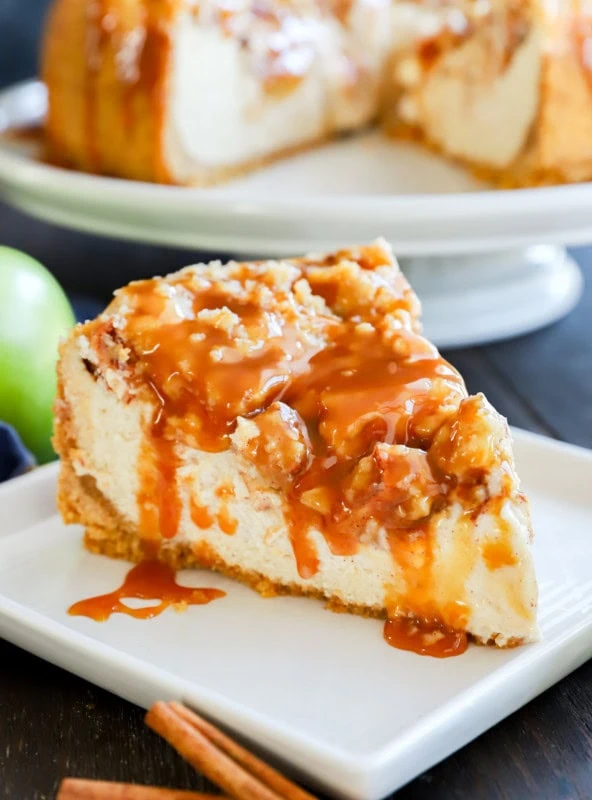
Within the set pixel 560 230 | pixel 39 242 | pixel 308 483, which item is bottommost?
pixel 39 242

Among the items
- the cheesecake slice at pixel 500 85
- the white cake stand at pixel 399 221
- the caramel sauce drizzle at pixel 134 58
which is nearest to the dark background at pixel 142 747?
the white cake stand at pixel 399 221

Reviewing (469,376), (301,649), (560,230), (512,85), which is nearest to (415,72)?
(512,85)

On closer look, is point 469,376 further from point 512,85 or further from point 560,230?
point 512,85

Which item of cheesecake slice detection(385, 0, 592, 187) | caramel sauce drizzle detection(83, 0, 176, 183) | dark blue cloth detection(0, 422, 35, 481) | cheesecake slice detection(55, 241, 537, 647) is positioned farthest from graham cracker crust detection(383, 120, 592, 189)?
dark blue cloth detection(0, 422, 35, 481)

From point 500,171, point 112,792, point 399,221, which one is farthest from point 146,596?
point 500,171

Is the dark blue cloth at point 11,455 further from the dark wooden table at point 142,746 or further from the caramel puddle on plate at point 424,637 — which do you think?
the caramel puddle on plate at point 424,637

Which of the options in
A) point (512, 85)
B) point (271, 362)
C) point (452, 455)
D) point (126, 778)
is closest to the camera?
point (126, 778)

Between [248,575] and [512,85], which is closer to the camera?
[248,575]
